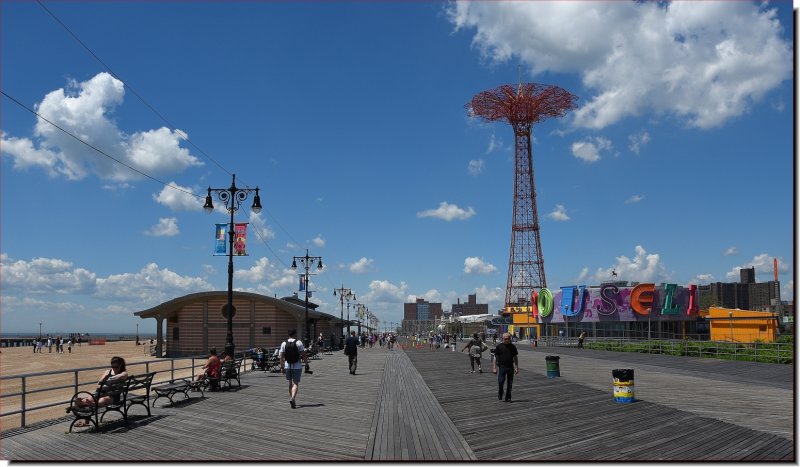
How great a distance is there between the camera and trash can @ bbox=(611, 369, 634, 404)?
15500 millimetres

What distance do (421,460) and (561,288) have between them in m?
66.3

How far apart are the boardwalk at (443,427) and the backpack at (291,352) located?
3.72ft

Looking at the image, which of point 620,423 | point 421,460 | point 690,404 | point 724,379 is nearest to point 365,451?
point 421,460

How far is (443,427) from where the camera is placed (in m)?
12.2

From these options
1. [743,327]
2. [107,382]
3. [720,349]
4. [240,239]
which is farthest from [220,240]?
[743,327]

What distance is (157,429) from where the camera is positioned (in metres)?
11.7

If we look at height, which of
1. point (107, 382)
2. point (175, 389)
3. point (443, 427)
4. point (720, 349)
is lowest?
point (720, 349)

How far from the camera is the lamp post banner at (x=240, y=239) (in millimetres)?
24359

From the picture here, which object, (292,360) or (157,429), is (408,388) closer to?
(292,360)

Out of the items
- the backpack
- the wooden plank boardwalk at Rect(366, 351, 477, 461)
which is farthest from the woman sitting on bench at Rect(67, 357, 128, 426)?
the wooden plank boardwalk at Rect(366, 351, 477, 461)

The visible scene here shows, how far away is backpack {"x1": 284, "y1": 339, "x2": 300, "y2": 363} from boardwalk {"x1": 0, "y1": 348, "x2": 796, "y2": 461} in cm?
113

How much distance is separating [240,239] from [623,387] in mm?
15450

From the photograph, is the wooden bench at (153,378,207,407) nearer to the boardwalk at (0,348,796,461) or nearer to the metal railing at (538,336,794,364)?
the boardwalk at (0,348,796,461)

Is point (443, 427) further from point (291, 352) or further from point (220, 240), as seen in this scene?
point (220, 240)
